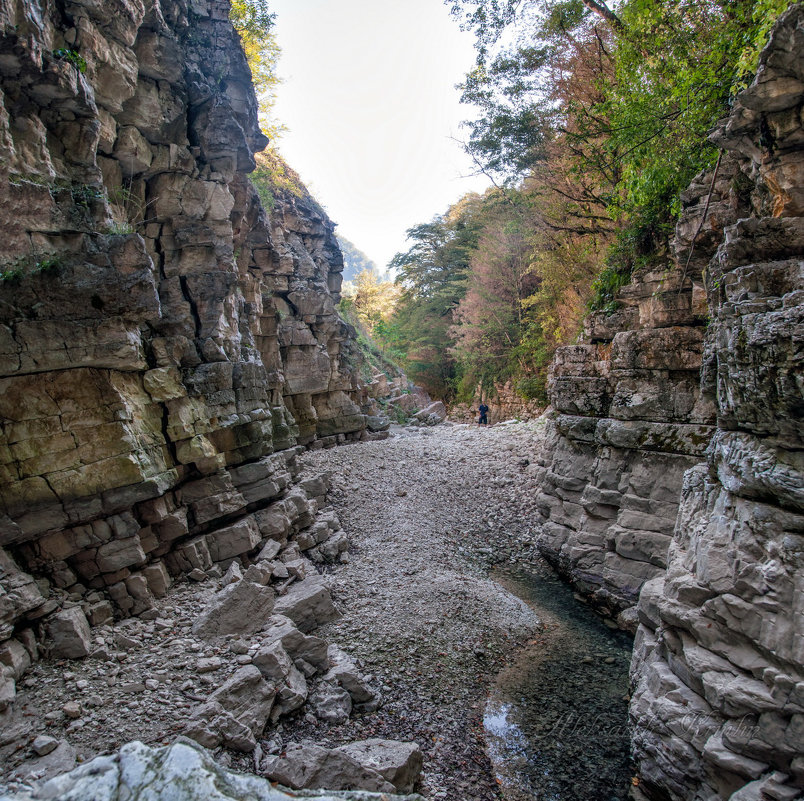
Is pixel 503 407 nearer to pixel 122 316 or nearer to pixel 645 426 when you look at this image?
pixel 645 426

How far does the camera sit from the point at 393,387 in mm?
30578

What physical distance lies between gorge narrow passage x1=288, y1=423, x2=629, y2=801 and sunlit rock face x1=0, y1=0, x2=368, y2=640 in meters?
2.96

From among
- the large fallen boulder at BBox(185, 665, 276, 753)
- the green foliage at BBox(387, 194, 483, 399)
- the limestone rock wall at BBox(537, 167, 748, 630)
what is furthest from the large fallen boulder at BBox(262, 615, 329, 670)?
the green foliage at BBox(387, 194, 483, 399)

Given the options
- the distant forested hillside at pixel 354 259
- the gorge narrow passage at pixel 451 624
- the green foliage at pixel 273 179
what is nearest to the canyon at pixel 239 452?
the gorge narrow passage at pixel 451 624

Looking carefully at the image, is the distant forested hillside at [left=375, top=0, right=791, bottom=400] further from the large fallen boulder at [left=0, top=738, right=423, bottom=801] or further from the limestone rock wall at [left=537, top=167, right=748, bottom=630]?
the large fallen boulder at [left=0, top=738, right=423, bottom=801]

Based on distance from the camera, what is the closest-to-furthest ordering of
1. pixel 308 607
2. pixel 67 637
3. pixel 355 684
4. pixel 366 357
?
pixel 67 637, pixel 355 684, pixel 308 607, pixel 366 357

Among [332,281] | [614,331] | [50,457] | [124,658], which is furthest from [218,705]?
[332,281]

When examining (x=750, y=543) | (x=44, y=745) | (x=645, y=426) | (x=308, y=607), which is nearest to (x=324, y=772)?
(x=44, y=745)

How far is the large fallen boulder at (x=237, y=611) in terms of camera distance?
7.46 m

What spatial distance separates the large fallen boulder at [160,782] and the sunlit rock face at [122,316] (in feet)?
15.0

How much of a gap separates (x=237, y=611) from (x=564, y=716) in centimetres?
568

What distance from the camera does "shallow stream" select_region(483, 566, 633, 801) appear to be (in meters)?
6.23

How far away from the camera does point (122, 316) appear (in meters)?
8.14

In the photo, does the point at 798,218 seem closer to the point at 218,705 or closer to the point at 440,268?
the point at 218,705
